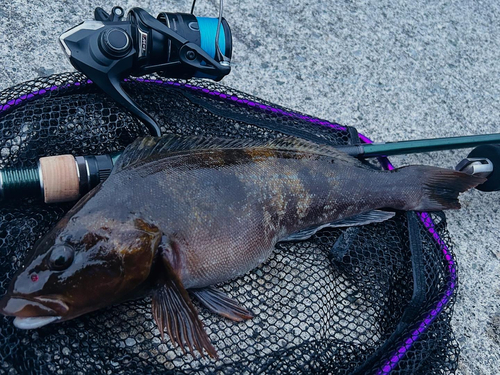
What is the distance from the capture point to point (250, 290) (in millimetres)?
2529

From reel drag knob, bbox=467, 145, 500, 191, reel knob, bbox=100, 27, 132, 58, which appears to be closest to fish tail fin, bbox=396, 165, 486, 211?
reel drag knob, bbox=467, 145, 500, 191

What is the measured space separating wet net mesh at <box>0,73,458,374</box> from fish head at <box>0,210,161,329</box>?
0.20 metres

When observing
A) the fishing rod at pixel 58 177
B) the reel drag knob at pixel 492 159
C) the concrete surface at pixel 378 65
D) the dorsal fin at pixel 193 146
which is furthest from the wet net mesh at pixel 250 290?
the concrete surface at pixel 378 65

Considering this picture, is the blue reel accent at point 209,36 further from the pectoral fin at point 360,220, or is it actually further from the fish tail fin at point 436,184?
the fish tail fin at point 436,184

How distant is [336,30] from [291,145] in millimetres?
2102

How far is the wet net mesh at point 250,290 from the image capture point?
7.11 feet

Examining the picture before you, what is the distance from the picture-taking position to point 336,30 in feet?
14.1

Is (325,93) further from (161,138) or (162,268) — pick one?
(162,268)

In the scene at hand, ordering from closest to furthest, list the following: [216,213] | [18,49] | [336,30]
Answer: [216,213] → [18,49] → [336,30]

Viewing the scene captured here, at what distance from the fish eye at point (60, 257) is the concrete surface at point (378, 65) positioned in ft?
6.22

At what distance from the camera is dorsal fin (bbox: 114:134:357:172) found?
2.34 meters

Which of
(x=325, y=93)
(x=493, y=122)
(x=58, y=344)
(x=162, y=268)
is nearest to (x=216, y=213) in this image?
(x=162, y=268)

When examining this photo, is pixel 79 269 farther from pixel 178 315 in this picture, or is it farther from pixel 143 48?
pixel 143 48

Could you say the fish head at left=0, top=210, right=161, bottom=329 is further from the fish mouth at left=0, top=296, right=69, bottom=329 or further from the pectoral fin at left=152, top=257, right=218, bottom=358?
the pectoral fin at left=152, top=257, right=218, bottom=358
